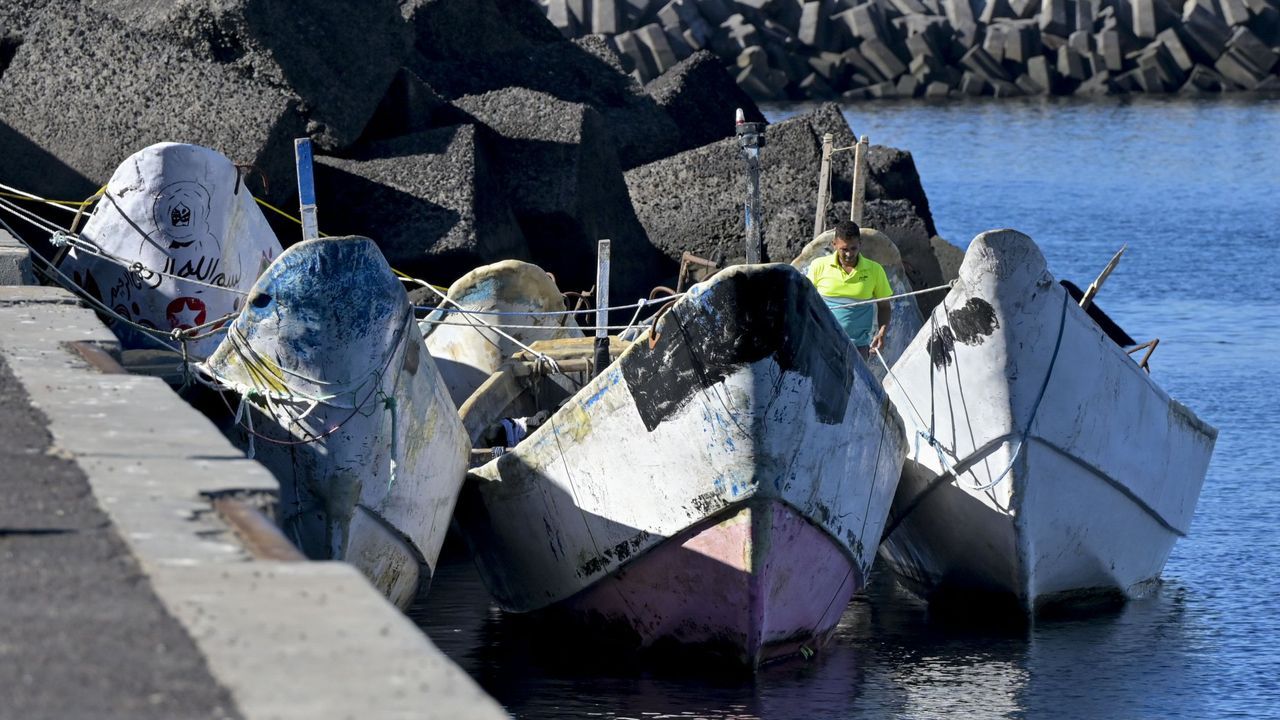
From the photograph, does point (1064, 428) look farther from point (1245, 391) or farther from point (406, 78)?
point (406, 78)

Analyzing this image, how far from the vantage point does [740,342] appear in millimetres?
7730

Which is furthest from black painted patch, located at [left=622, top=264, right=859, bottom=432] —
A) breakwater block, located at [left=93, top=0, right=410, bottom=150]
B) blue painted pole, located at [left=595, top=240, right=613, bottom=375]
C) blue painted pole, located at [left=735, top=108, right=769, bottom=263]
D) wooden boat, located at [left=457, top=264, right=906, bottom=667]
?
breakwater block, located at [left=93, top=0, right=410, bottom=150]

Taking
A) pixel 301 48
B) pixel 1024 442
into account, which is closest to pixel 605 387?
pixel 1024 442

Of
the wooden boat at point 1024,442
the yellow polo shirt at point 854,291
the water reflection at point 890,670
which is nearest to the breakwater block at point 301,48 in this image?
the yellow polo shirt at point 854,291

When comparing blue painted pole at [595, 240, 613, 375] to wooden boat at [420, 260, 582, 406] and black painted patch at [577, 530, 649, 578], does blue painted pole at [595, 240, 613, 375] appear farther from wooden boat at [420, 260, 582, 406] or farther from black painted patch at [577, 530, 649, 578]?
black painted patch at [577, 530, 649, 578]

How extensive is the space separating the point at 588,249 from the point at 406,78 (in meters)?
2.13

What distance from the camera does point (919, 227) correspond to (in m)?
15.6

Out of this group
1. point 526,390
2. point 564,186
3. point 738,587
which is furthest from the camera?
point 564,186

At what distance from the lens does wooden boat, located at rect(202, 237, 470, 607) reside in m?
8.02

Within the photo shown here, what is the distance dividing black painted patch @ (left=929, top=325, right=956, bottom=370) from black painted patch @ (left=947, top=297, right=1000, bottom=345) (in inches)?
1.3

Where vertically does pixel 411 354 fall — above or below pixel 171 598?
below

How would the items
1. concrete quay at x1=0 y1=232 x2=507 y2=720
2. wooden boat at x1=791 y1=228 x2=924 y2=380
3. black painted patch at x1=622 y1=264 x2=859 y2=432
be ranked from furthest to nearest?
wooden boat at x1=791 y1=228 x2=924 y2=380 → black painted patch at x1=622 y1=264 x2=859 y2=432 → concrete quay at x1=0 y1=232 x2=507 y2=720

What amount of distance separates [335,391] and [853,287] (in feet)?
10.00

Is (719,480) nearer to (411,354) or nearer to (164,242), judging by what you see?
(411,354)
